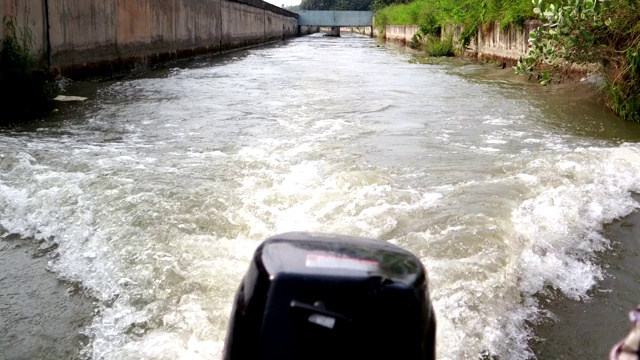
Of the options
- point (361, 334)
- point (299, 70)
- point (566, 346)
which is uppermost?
point (299, 70)

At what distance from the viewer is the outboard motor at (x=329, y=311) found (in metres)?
1.30

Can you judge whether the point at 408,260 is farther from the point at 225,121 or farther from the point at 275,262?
the point at 225,121

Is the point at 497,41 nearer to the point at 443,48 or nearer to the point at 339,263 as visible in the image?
the point at 443,48

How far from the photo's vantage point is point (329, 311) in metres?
1.30

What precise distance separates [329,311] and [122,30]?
13.3 m

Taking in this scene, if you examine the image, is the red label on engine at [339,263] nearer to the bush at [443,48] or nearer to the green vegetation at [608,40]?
the green vegetation at [608,40]

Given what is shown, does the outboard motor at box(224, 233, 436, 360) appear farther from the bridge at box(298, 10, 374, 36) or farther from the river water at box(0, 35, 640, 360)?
the bridge at box(298, 10, 374, 36)

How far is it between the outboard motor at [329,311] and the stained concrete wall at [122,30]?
26.2 feet

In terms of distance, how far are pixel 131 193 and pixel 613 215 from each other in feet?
10.5

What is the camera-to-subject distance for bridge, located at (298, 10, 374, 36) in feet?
183

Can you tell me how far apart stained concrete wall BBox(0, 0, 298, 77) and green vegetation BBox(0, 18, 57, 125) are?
79 centimetres

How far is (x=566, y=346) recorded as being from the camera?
236 cm

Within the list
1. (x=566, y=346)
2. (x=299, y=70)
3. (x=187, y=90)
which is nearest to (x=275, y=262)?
(x=566, y=346)

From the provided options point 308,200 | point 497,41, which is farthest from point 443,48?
point 308,200
